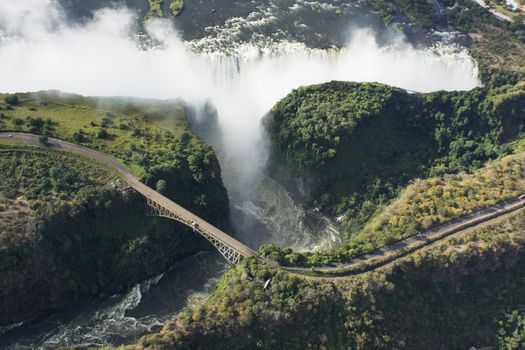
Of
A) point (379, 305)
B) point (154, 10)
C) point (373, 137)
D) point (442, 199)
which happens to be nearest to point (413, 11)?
point (373, 137)

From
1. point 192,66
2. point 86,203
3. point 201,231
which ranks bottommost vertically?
point 201,231

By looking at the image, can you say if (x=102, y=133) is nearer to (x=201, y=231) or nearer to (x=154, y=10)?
(x=201, y=231)

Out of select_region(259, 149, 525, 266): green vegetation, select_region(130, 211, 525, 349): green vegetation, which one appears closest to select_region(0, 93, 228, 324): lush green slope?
select_region(130, 211, 525, 349): green vegetation

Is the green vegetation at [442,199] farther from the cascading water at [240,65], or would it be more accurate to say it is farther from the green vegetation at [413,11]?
the green vegetation at [413,11]

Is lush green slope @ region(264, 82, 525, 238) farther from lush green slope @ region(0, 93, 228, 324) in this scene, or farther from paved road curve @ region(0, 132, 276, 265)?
paved road curve @ region(0, 132, 276, 265)

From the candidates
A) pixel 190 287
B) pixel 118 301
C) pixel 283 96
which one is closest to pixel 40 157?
pixel 118 301

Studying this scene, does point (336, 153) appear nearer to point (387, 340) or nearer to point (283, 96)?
point (283, 96)
